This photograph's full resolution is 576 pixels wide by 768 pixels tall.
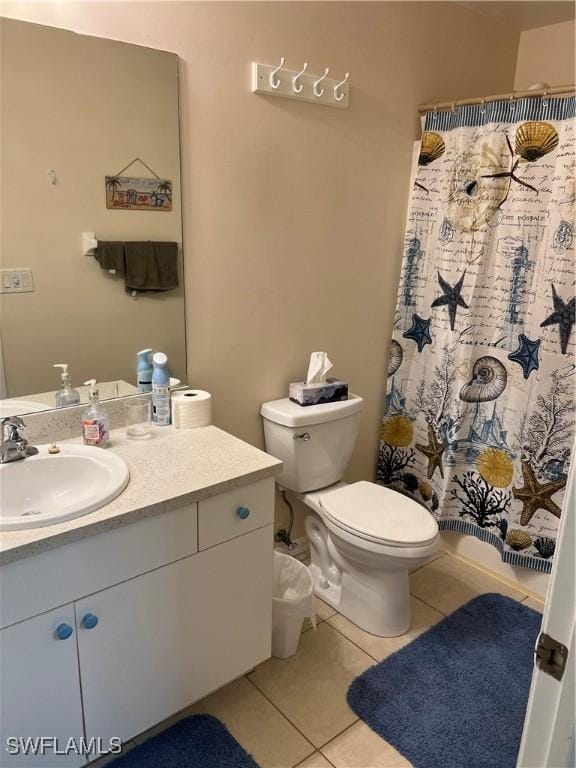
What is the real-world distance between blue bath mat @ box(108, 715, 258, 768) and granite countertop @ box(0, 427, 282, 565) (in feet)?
2.47

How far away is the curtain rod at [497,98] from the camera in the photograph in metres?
1.95

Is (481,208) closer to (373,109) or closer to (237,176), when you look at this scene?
(373,109)

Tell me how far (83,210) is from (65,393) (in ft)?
1.80

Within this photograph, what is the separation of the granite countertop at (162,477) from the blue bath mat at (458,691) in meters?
0.86

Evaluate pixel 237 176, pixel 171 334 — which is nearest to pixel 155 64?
pixel 237 176

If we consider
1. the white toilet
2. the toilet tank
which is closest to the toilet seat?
the white toilet

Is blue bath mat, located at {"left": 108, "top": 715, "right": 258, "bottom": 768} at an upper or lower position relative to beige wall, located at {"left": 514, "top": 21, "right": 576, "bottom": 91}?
lower

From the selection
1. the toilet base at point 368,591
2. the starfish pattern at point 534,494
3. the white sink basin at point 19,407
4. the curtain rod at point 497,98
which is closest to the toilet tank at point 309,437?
the toilet base at point 368,591

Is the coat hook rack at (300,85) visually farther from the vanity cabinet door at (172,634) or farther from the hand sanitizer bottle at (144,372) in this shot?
the vanity cabinet door at (172,634)

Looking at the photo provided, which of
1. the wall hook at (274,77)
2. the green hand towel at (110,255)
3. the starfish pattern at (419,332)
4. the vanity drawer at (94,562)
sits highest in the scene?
the wall hook at (274,77)

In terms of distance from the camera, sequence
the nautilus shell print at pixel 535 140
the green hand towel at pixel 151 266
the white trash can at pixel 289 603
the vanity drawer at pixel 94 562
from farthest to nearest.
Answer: the nautilus shell print at pixel 535 140 → the white trash can at pixel 289 603 → the green hand towel at pixel 151 266 → the vanity drawer at pixel 94 562

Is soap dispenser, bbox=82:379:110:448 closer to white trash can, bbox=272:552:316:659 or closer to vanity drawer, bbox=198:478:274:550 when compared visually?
vanity drawer, bbox=198:478:274:550

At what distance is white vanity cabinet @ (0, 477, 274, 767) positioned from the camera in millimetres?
1280

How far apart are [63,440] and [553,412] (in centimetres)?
172
